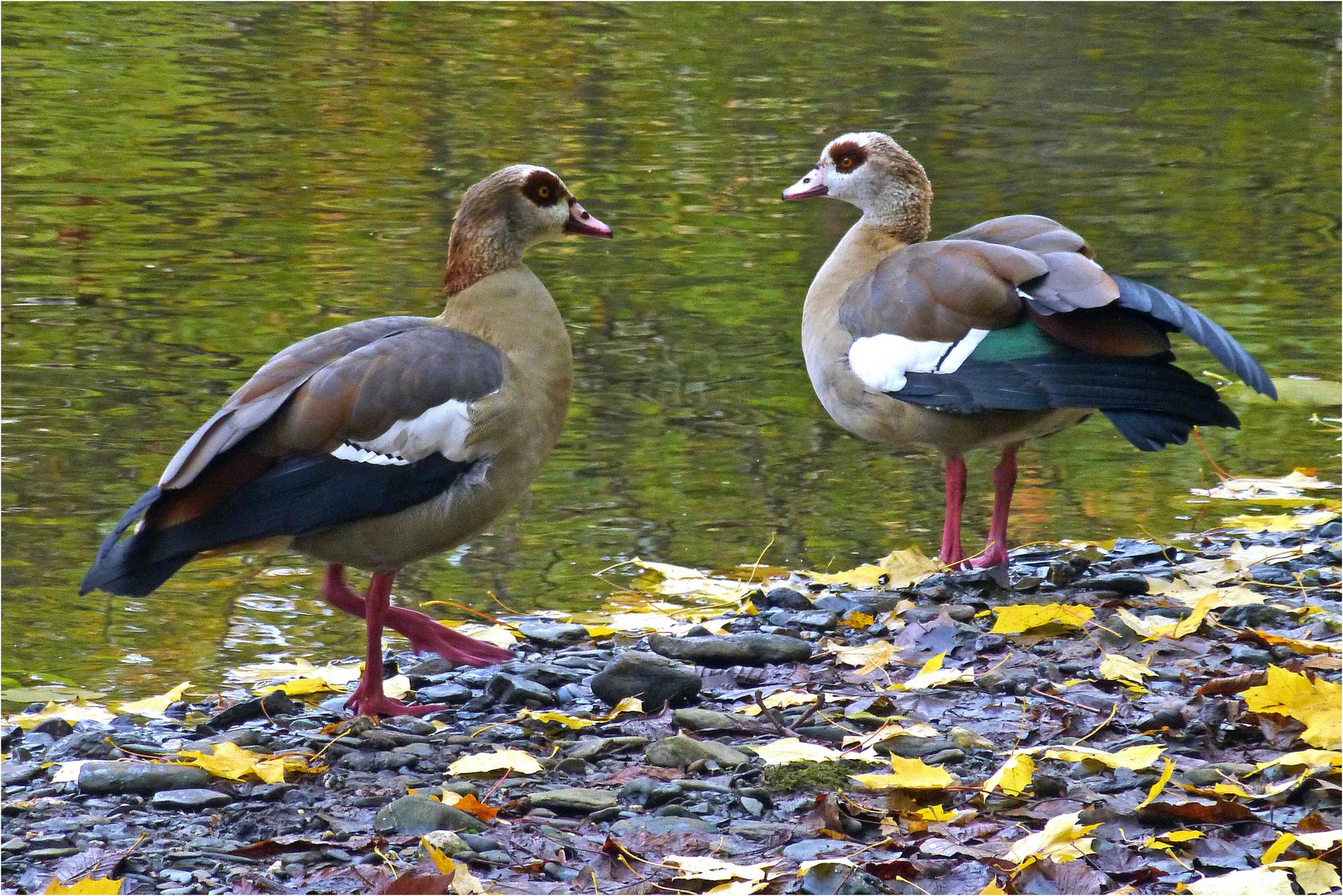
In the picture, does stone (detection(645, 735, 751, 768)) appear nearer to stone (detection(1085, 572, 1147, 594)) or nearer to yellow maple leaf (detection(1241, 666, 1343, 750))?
yellow maple leaf (detection(1241, 666, 1343, 750))

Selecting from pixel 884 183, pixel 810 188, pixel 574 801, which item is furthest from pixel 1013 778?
pixel 810 188

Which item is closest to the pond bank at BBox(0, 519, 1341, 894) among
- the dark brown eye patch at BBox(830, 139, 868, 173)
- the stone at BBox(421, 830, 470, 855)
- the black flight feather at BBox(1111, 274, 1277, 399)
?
the stone at BBox(421, 830, 470, 855)

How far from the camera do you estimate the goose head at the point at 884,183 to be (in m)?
6.55

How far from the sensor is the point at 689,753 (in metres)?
4.24

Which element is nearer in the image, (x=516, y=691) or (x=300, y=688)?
(x=516, y=691)

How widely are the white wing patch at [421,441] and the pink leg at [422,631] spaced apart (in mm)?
679

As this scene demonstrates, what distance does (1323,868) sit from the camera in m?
3.44

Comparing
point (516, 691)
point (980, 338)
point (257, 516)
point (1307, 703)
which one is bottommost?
point (516, 691)

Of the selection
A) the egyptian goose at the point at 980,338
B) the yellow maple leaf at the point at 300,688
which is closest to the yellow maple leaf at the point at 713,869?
the yellow maple leaf at the point at 300,688

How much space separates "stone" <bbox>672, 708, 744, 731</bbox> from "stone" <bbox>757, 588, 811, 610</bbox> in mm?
1417

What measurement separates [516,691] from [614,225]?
741 centimetres

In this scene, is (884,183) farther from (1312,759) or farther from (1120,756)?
(1312,759)

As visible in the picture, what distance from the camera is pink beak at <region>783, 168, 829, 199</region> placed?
6.81 meters

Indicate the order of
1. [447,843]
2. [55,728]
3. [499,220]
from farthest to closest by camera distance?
[499,220]
[55,728]
[447,843]
